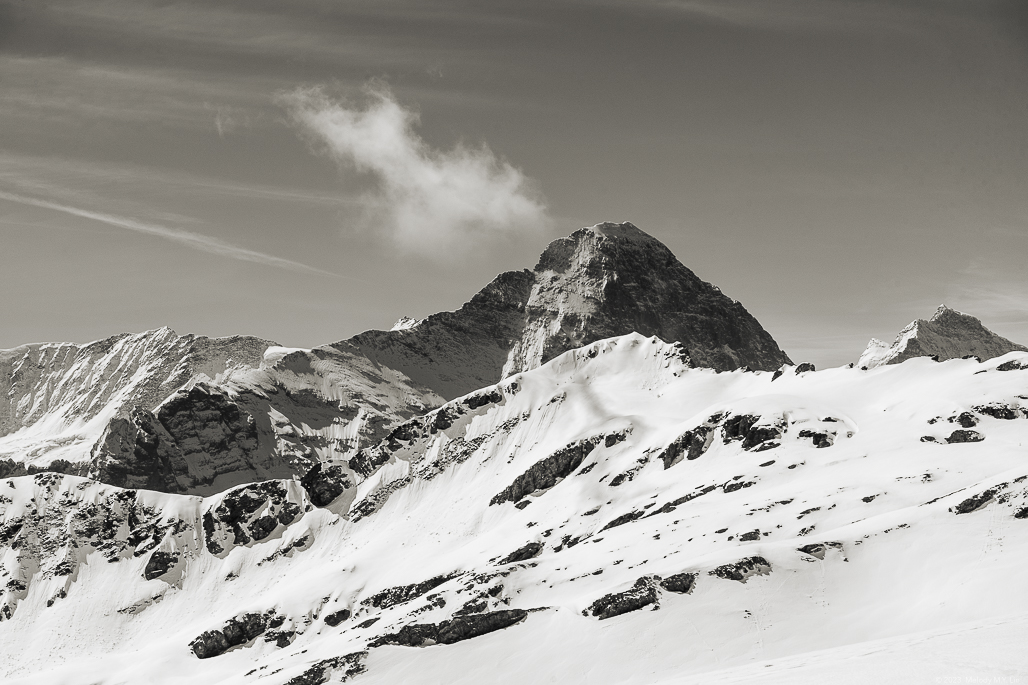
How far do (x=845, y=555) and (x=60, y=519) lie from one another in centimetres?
16270

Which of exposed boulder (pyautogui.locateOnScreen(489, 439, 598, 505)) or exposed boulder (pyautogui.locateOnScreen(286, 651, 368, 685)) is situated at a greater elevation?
exposed boulder (pyautogui.locateOnScreen(489, 439, 598, 505))

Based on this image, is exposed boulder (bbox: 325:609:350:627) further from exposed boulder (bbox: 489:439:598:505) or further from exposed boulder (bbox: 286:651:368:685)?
exposed boulder (bbox: 286:651:368:685)

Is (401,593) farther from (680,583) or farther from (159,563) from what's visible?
(680,583)

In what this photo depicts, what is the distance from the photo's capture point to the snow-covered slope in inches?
2670

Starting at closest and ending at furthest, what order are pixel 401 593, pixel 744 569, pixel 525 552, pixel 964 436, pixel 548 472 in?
pixel 744 569, pixel 964 436, pixel 525 552, pixel 401 593, pixel 548 472

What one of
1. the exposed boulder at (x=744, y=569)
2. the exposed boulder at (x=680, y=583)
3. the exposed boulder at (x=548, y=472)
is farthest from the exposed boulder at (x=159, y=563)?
the exposed boulder at (x=744, y=569)

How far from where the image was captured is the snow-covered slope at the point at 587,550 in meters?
67.8

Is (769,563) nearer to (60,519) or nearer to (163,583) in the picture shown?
(163,583)

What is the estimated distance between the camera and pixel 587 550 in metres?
104

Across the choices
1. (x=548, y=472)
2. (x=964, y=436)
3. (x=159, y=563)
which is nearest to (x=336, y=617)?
(x=548, y=472)

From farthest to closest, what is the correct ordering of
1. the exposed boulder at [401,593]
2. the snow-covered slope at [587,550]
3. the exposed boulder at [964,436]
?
the exposed boulder at [401,593] → the exposed boulder at [964,436] → the snow-covered slope at [587,550]

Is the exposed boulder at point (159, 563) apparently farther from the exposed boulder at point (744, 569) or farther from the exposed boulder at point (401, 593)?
the exposed boulder at point (744, 569)

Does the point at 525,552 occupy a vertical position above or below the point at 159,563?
below

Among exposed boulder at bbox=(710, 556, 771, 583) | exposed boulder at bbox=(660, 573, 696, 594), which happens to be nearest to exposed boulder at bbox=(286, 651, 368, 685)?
exposed boulder at bbox=(660, 573, 696, 594)
